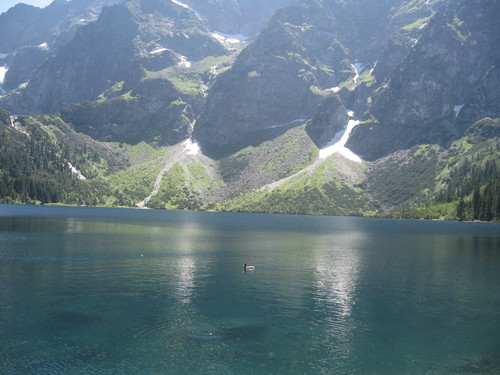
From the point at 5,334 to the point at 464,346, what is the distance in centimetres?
5055

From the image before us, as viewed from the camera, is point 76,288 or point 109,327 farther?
point 76,288

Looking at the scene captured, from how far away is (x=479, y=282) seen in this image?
79750 millimetres

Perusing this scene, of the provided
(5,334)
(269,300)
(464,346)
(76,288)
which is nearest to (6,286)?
(76,288)

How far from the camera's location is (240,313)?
182 feet

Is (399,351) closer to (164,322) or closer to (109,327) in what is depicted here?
(164,322)

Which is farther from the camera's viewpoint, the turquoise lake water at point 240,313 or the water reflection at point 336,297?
the water reflection at point 336,297

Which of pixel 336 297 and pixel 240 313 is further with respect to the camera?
pixel 336 297

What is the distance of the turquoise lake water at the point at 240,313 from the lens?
131 feet

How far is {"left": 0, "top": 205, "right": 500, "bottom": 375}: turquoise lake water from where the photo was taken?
131 ft

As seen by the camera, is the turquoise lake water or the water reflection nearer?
the turquoise lake water

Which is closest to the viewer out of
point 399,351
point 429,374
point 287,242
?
point 429,374

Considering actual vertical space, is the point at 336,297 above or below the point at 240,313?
below

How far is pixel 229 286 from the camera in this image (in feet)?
235

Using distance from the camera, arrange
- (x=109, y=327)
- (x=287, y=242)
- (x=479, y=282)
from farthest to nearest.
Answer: (x=287, y=242) → (x=479, y=282) → (x=109, y=327)
